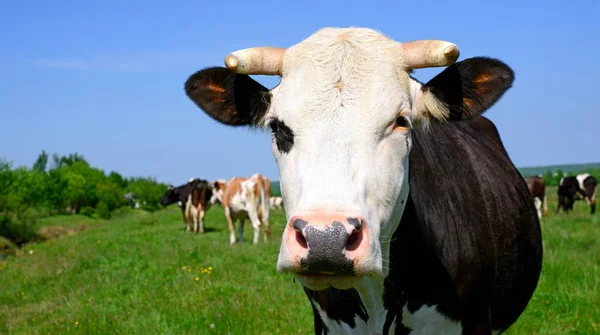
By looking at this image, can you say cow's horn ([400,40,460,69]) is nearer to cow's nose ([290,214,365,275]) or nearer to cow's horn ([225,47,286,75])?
cow's horn ([225,47,286,75])

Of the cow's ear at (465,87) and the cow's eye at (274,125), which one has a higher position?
the cow's ear at (465,87)

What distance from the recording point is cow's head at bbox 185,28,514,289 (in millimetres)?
2814

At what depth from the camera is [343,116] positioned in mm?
3258

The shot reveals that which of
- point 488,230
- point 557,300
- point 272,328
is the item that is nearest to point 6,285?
point 272,328

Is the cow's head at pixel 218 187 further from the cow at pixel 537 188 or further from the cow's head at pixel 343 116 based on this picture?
the cow's head at pixel 343 116

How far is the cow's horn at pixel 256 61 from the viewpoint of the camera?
363 cm

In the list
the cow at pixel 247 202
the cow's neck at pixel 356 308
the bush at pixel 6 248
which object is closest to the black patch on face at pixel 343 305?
the cow's neck at pixel 356 308

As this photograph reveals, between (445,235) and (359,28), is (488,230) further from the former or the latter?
(359,28)

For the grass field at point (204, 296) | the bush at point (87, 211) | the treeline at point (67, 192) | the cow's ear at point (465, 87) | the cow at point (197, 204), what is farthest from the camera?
the bush at point (87, 211)

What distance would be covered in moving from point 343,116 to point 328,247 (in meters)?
0.78

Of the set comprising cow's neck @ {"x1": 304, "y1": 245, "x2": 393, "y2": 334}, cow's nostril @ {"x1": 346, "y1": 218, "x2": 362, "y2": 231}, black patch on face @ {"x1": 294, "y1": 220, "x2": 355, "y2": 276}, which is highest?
cow's nostril @ {"x1": 346, "y1": 218, "x2": 362, "y2": 231}

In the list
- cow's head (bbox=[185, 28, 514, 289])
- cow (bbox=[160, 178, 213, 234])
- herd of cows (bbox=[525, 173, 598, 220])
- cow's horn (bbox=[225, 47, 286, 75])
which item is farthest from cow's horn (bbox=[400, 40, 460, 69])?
herd of cows (bbox=[525, 173, 598, 220])

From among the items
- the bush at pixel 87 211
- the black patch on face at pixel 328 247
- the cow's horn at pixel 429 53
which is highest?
the cow's horn at pixel 429 53

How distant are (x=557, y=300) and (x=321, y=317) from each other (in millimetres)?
4303
